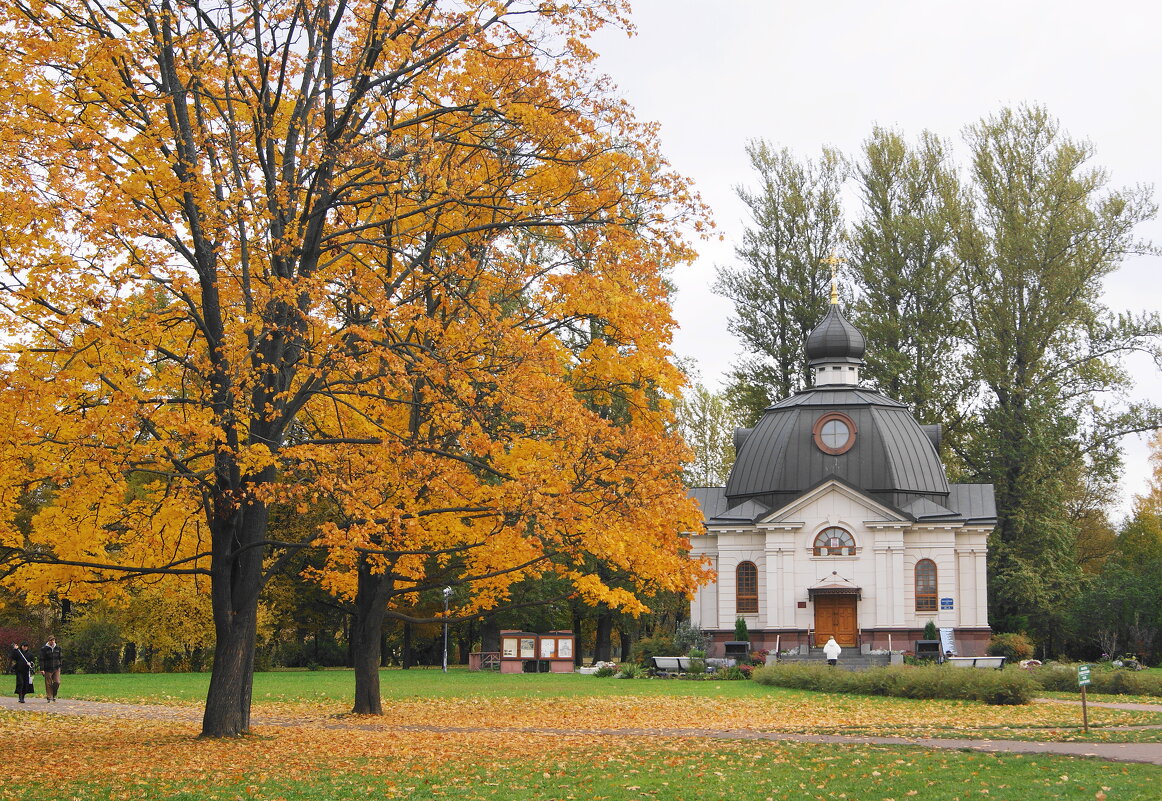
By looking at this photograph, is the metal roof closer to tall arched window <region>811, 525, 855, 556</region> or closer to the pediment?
the pediment

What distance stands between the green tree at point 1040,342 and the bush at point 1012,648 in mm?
3989

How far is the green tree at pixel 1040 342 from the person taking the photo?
47.3 m

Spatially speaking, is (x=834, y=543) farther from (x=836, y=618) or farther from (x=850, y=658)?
(x=850, y=658)

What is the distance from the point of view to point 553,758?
14.0 metres

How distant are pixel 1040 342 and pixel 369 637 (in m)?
35.9

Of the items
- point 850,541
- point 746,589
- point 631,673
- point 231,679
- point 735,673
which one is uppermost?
point 850,541

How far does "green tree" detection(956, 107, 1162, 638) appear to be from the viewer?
4728 centimetres

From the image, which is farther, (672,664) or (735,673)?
(672,664)

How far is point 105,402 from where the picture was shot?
15.3 m

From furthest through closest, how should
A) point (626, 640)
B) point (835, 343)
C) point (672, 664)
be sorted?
point (626, 640) → point (835, 343) → point (672, 664)

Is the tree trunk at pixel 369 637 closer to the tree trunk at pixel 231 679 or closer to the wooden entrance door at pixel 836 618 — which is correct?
the tree trunk at pixel 231 679

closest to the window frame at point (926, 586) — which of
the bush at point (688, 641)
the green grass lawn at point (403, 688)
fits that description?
the bush at point (688, 641)

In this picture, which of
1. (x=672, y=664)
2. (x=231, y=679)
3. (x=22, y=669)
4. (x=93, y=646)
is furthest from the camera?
(x=93, y=646)

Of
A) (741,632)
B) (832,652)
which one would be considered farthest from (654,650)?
(832,652)
